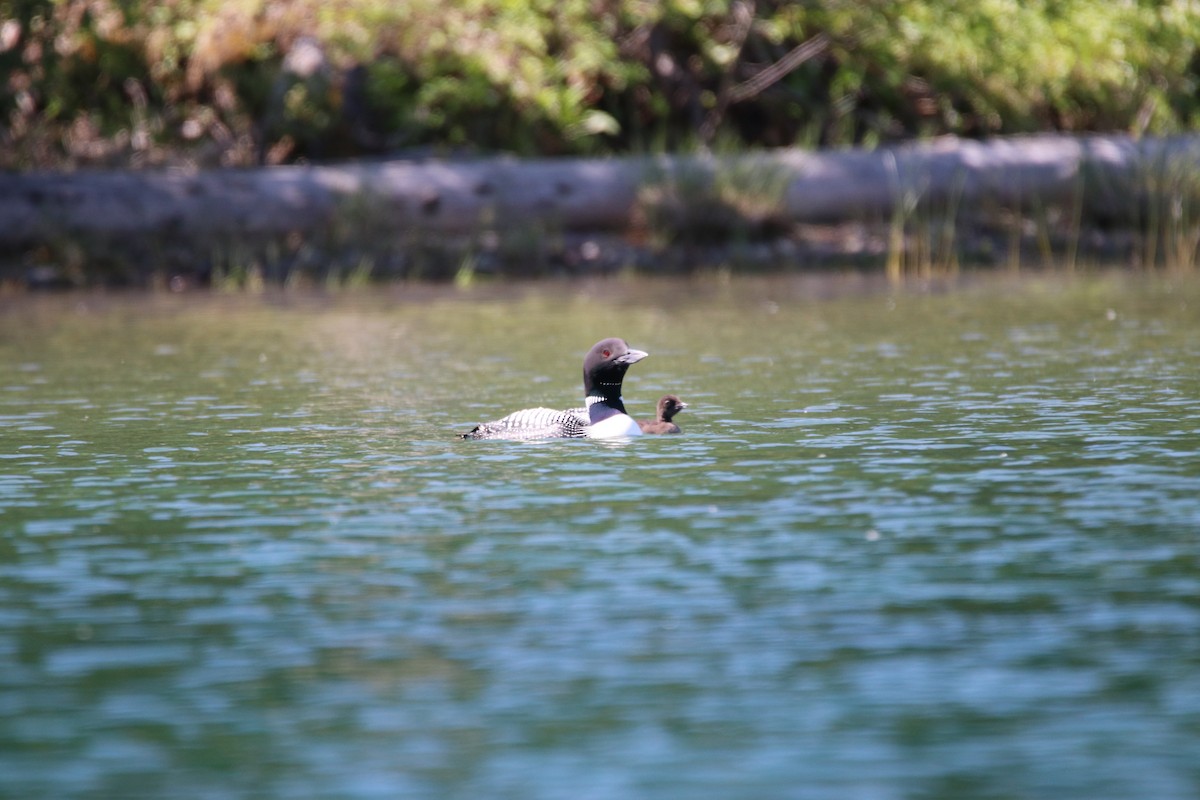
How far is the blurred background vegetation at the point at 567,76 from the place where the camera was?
30266 millimetres

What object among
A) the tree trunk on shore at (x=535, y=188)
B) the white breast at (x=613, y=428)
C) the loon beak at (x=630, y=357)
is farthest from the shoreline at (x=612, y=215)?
the white breast at (x=613, y=428)

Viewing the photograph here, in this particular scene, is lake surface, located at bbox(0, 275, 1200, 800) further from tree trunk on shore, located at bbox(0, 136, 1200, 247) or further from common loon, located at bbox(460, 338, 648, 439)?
tree trunk on shore, located at bbox(0, 136, 1200, 247)

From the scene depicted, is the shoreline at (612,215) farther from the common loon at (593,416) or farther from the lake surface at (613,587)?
the common loon at (593,416)

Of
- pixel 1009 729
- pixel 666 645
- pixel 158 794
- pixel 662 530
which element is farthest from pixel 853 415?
pixel 158 794

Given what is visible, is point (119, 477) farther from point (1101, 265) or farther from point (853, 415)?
point (1101, 265)

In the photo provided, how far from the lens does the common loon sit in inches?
495

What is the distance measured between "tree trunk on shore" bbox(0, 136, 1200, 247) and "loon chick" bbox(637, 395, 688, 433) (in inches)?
567

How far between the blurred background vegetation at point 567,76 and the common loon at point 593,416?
1701cm

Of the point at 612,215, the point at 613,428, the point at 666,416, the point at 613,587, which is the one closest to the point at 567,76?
the point at 612,215

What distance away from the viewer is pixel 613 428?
12703mm

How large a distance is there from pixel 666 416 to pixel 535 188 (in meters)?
15.8

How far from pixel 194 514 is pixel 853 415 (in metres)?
4.88

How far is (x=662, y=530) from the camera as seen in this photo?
9680 mm

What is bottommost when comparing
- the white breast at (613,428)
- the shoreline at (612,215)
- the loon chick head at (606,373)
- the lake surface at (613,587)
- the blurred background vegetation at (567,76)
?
the lake surface at (613,587)
